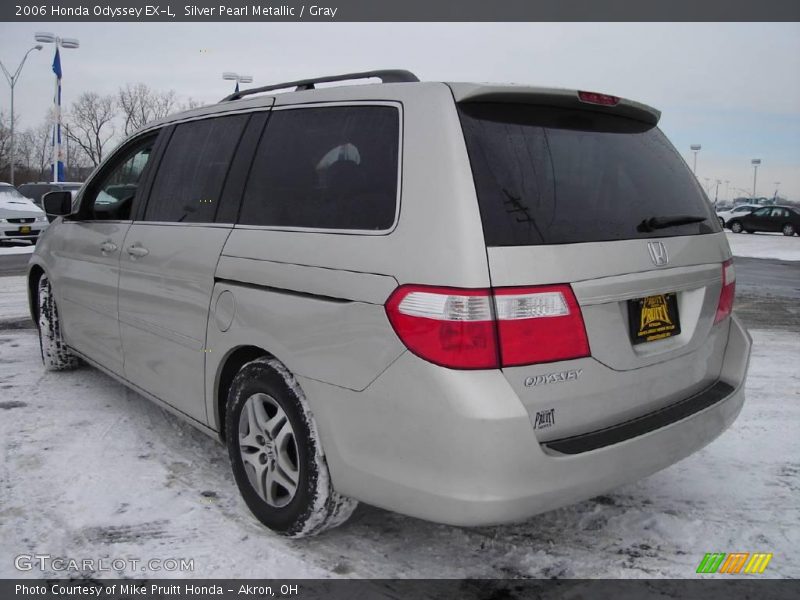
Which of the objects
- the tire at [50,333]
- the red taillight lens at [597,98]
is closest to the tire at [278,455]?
the red taillight lens at [597,98]

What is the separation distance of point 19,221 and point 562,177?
18448 mm

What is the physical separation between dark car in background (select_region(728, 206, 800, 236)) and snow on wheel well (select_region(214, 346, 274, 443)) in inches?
1424

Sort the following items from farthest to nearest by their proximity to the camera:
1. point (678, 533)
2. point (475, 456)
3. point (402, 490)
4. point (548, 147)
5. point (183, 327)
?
point (183, 327), point (678, 533), point (548, 147), point (402, 490), point (475, 456)

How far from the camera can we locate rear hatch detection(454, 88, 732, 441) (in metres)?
2.35

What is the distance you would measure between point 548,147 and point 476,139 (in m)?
0.31

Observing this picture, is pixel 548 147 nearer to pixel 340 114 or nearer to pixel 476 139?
pixel 476 139

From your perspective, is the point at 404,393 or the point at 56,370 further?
the point at 56,370

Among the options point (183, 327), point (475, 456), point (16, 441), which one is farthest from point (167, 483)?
point (475, 456)

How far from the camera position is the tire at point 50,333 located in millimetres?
5297

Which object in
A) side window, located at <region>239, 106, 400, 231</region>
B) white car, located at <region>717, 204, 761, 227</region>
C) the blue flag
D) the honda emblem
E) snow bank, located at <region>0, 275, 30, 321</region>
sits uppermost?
the blue flag

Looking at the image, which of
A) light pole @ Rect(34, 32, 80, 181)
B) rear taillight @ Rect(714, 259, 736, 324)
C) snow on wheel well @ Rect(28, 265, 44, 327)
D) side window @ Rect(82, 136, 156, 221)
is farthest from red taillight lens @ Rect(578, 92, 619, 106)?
light pole @ Rect(34, 32, 80, 181)

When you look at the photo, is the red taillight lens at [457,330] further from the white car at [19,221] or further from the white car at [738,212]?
the white car at [738,212]

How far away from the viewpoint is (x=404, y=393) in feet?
7.59

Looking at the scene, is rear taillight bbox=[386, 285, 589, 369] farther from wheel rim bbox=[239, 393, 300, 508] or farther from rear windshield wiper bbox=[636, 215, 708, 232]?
wheel rim bbox=[239, 393, 300, 508]
